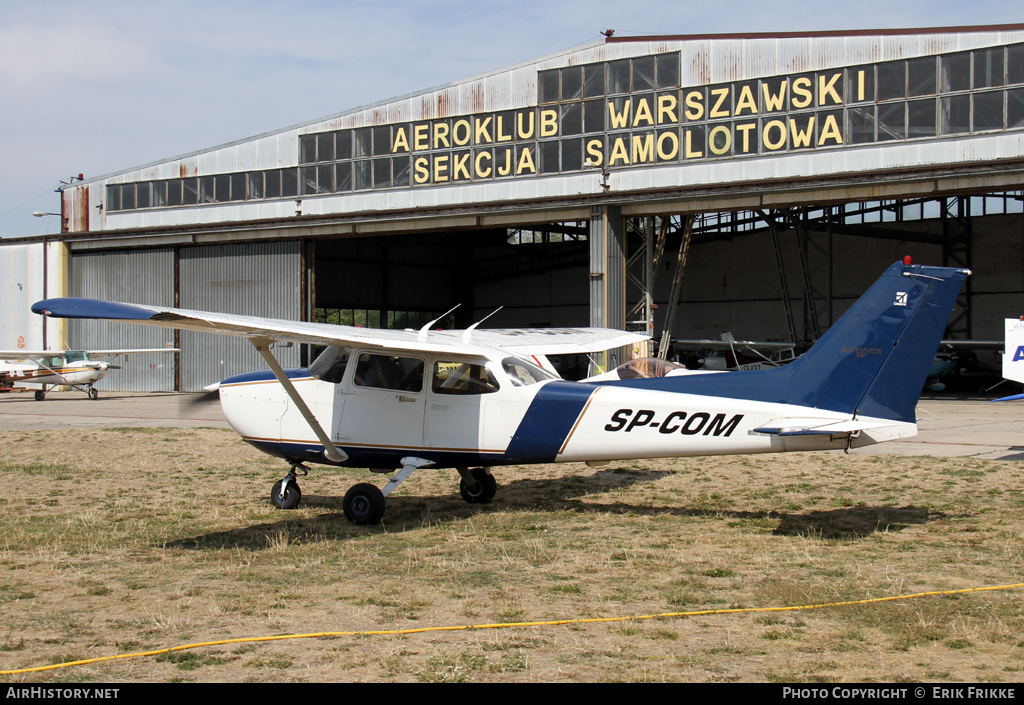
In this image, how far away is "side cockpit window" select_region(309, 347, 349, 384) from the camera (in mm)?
9984

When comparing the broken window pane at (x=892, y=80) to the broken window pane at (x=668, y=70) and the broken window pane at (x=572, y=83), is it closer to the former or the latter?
the broken window pane at (x=668, y=70)

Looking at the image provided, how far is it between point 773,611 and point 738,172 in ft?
74.3

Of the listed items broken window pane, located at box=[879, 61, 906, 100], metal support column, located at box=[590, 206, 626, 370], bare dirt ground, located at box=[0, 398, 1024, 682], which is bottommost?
bare dirt ground, located at box=[0, 398, 1024, 682]

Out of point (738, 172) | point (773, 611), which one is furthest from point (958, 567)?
point (738, 172)

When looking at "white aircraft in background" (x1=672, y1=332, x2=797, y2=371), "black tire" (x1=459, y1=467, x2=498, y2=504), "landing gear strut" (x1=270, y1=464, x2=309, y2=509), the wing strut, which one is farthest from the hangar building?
the wing strut

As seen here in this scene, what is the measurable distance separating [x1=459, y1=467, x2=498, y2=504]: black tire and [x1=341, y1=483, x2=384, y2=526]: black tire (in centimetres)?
158

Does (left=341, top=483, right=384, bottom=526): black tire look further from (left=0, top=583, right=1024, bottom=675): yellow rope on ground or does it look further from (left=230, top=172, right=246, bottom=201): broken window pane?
(left=230, top=172, right=246, bottom=201): broken window pane

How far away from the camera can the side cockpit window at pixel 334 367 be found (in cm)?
998

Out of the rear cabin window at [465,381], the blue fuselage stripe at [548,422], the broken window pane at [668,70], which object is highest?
the broken window pane at [668,70]

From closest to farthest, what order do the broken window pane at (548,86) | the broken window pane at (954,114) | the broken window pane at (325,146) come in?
the broken window pane at (954,114) → the broken window pane at (548,86) → the broken window pane at (325,146)

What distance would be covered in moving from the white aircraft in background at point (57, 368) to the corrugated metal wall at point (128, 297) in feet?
8.97

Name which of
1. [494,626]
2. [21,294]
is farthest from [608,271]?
[21,294]

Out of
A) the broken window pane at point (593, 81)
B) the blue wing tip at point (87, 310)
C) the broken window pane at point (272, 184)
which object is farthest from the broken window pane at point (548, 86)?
the blue wing tip at point (87, 310)

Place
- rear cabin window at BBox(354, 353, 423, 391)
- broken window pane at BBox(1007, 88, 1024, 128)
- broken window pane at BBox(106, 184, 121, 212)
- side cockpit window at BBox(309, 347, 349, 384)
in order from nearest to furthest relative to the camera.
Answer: rear cabin window at BBox(354, 353, 423, 391) → side cockpit window at BBox(309, 347, 349, 384) → broken window pane at BBox(1007, 88, 1024, 128) → broken window pane at BBox(106, 184, 121, 212)
